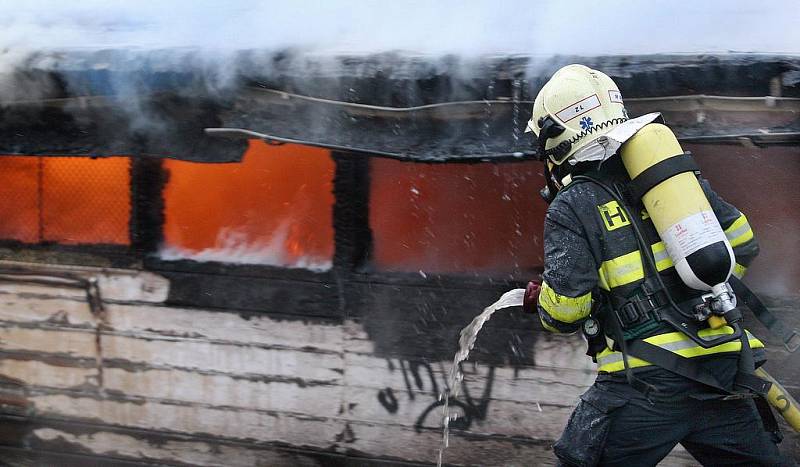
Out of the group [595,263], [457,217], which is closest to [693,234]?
[595,263]

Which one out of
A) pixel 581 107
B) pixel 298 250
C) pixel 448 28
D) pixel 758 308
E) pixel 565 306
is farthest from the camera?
pixel 298 250

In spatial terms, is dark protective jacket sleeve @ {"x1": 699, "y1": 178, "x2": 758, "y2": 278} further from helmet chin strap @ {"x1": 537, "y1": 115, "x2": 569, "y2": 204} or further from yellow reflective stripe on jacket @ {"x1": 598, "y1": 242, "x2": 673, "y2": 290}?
helmet chin strap @ {"x1": 537, "y1": 115, "x2": 569, "y2": 204}

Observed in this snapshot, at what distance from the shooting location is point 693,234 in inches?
111

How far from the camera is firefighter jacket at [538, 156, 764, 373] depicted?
2934 mm

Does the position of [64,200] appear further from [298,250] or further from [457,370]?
[457,370]

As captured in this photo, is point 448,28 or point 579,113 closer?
point 579,113

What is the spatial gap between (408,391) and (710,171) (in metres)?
2.01

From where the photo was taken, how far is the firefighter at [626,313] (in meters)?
2.97

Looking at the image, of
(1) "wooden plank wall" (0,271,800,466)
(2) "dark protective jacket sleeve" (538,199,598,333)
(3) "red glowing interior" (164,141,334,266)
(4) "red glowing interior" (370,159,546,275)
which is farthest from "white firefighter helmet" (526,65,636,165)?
(3) "red glowing interior" (164,141,334,266)

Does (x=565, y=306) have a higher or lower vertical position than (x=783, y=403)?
higher

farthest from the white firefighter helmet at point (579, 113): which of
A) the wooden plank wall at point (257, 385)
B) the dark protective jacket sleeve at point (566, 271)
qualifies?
the wooden plank wall at point (257, 385)

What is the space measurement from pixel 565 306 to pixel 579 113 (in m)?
0.72

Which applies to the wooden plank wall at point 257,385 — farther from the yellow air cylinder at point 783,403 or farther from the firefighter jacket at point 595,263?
the firefighter jacket at point 595,263

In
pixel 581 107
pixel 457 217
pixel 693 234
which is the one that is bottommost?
pixel 457 217
